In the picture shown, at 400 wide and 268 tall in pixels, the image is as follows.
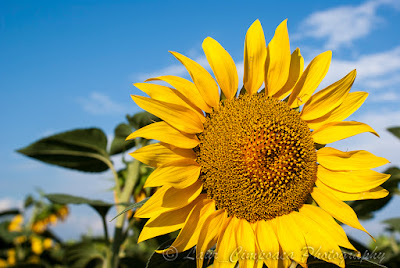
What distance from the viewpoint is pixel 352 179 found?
172 centimetres

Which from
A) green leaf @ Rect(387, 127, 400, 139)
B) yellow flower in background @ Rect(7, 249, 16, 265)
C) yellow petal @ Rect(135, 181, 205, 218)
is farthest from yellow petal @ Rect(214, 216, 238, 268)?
yellow flower in background @ Rect(7, 249, 16, 265)

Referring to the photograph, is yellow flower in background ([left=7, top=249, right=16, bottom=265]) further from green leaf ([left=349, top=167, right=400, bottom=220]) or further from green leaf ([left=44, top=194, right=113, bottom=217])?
green leaf ([left=349, top=167, right=400, bottom=220])

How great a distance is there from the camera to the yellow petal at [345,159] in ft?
5.64

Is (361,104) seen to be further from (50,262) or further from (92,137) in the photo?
(50,262)

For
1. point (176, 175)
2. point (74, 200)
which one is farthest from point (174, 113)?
point (74, 200)

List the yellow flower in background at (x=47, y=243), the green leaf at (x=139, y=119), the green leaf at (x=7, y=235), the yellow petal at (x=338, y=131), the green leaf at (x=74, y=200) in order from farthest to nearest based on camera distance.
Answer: the yellow flower in background at (x=47, y=243), the green leaf at (x=7, y=235), the green leaf at (x=139, y=119), the green leaf at (x=74, y=200), the yellow petal at (x=338, y=131)

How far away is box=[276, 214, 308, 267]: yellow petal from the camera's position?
5.12 feet

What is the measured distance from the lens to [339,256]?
154cm

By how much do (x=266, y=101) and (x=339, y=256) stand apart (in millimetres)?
725

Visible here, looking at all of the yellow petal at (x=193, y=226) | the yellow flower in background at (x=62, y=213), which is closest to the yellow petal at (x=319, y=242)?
the yellow petal at (x=193, y=226)

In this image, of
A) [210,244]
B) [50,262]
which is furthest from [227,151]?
[50,262]

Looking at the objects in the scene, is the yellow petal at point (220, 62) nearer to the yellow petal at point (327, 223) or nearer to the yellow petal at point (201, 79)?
the yellow petal at point (201, 79)

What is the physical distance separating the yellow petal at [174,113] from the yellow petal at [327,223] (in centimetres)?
60

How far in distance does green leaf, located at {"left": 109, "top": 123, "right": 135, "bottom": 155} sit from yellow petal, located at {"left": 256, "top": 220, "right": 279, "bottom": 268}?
3.91 feet
